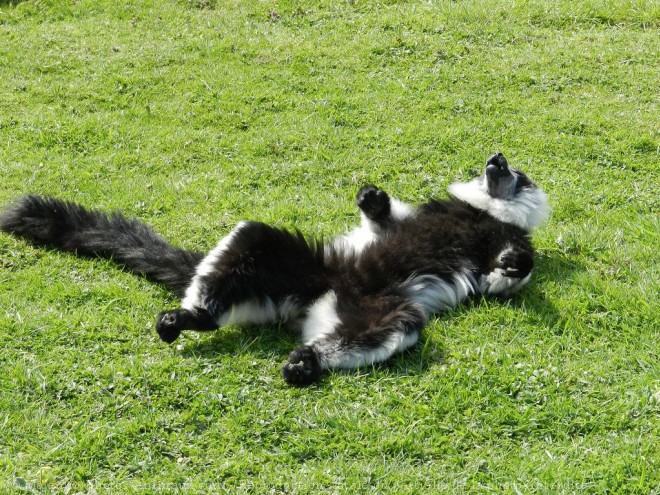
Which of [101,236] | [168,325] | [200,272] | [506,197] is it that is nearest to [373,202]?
[506,197]

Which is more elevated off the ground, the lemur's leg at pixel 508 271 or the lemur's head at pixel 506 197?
the lemur's head at pixel 506 197

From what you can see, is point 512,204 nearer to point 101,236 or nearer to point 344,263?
point 344,263

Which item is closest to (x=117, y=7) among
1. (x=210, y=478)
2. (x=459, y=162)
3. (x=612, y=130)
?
(x=459, y=162)

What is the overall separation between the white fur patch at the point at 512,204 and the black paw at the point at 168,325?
2.54 meters

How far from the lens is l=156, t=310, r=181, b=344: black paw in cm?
530

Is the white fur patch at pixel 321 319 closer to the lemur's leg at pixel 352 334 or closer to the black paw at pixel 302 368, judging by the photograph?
the lemur's leg at pixel 352 334

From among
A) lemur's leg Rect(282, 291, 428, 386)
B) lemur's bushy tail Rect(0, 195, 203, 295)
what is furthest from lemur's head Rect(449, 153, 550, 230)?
lemur's bushy tail Rect(0, 195, 203, 295)

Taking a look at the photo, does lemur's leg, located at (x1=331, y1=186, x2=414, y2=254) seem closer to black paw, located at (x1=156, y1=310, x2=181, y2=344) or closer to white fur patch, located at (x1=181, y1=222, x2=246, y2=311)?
white fur patch, located at (x1=181, y1=222, x2=246, y2=311)

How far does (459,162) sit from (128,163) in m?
3.30

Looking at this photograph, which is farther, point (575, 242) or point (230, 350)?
point (575, 242)

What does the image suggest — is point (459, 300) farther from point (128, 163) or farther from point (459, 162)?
point (128, 163)

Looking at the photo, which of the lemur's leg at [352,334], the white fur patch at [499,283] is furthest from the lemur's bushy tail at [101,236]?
the white fur patch at [499,283]

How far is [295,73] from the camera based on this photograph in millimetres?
9836

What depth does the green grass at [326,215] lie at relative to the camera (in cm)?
451
